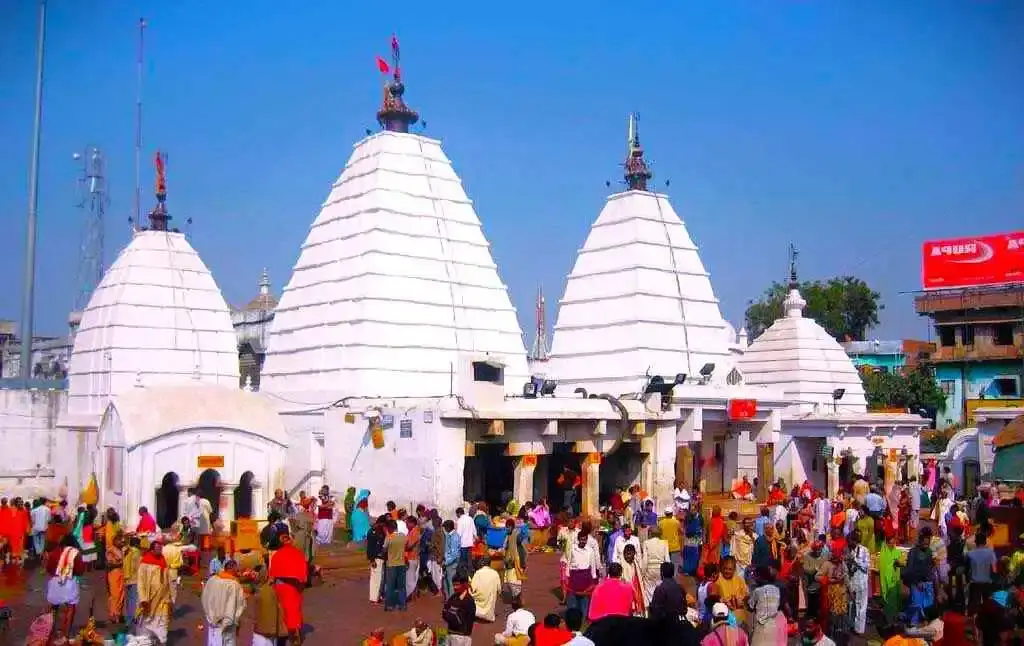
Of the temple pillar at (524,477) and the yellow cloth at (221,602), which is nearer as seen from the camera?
the yellow cloth at (221,602)

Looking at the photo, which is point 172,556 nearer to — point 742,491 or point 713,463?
point 742,491

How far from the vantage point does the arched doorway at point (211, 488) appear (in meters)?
25.6

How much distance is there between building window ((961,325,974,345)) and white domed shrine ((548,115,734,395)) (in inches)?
748

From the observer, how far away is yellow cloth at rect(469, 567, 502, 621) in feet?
46.3

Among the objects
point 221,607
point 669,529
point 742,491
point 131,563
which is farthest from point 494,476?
point 221,607

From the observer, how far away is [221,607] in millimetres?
11602

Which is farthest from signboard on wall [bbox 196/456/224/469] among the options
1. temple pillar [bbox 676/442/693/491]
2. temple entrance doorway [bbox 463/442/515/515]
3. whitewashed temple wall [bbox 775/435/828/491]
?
whitewashed temple wall [bbox 775/435/828/491]

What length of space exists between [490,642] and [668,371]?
20198 mm

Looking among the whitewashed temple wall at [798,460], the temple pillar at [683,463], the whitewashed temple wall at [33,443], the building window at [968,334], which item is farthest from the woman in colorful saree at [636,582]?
the building window at [968,334]

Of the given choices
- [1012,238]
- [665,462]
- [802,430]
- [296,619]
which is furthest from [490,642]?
[1012,238]

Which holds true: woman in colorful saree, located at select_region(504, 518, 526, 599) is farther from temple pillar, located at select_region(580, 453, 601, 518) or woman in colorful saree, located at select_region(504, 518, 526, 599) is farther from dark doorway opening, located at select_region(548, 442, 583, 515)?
dark doorway opening, located at select_region(548, 442, 583, 515)

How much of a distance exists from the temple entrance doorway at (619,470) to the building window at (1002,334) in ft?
88.9

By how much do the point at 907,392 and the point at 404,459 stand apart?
34324 mm

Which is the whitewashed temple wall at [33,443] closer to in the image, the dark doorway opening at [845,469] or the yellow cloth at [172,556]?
the yellow cloth at [172,556]
